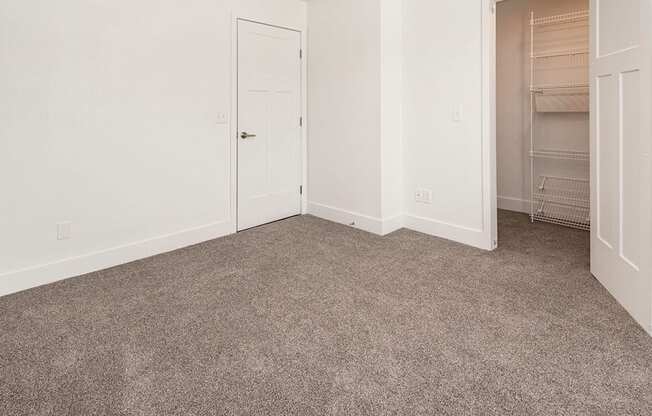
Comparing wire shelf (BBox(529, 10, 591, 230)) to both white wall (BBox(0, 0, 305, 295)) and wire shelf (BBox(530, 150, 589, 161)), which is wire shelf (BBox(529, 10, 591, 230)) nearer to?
wire shelf (BBox(530, 150, 589, 161))

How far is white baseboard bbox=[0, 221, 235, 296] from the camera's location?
2.64m

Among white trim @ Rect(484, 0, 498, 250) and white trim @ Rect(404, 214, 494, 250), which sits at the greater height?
white trim @ Rect(484, 0, 498, 250)

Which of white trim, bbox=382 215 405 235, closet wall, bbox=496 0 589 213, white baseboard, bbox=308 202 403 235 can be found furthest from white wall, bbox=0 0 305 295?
closet wall, bbox=496 0 589 213

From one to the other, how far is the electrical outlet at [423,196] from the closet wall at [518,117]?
4.54 ft

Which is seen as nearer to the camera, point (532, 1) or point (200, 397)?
point (200, 397)

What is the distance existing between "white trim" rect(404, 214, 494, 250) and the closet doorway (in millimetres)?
826

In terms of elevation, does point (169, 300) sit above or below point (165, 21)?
below

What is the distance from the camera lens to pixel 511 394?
1545mm

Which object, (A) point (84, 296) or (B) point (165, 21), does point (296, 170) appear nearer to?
(B) point (165, 21)

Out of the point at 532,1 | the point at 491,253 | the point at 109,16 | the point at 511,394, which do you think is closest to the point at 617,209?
the point at 491,253

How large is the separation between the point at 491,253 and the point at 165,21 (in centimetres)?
318

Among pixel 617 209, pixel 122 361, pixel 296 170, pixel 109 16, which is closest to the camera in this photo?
pixel 122 361

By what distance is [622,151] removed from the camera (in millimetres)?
2209

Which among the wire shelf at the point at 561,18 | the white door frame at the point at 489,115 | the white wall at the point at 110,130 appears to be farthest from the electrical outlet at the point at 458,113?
the white wall at the point at 110,130
